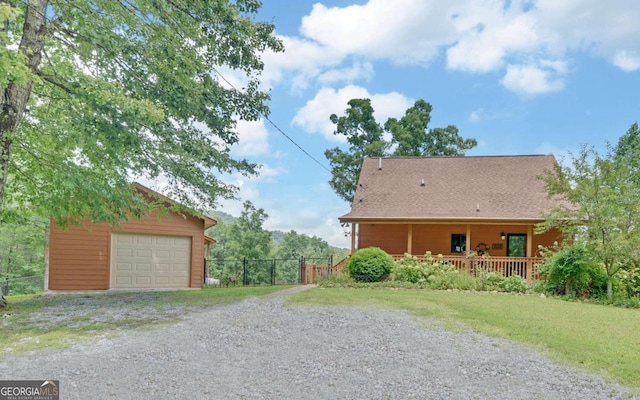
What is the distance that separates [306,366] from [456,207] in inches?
482

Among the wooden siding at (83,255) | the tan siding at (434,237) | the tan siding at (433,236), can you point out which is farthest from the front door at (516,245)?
the wooden siding at (83,255)

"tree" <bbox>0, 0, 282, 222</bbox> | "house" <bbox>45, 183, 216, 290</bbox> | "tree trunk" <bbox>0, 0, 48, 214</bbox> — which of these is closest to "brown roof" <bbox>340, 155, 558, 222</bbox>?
"house" <bbox>45, 183, 216, 290</bbox>

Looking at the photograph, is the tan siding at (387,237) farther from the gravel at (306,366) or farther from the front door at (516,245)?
the gravel at (306,366)

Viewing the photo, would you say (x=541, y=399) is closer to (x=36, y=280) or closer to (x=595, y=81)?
(x=595, y=81)

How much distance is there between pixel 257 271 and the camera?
87.7 ft

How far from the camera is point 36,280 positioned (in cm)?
2445

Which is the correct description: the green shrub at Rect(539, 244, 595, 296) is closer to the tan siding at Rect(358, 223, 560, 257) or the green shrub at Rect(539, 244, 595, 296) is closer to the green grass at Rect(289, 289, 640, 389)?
the green grass at Rect(289, 289, 640, 389)

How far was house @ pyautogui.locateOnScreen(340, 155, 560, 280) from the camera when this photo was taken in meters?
15.2

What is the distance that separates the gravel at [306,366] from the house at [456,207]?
8.95m

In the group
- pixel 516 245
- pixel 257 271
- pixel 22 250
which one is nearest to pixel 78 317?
pixel 516 245

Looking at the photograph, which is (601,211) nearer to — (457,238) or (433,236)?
(457,238)

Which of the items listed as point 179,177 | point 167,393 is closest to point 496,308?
point 167,393

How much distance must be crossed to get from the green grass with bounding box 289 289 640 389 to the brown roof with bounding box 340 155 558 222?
458 centimetres

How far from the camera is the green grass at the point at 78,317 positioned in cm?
616
